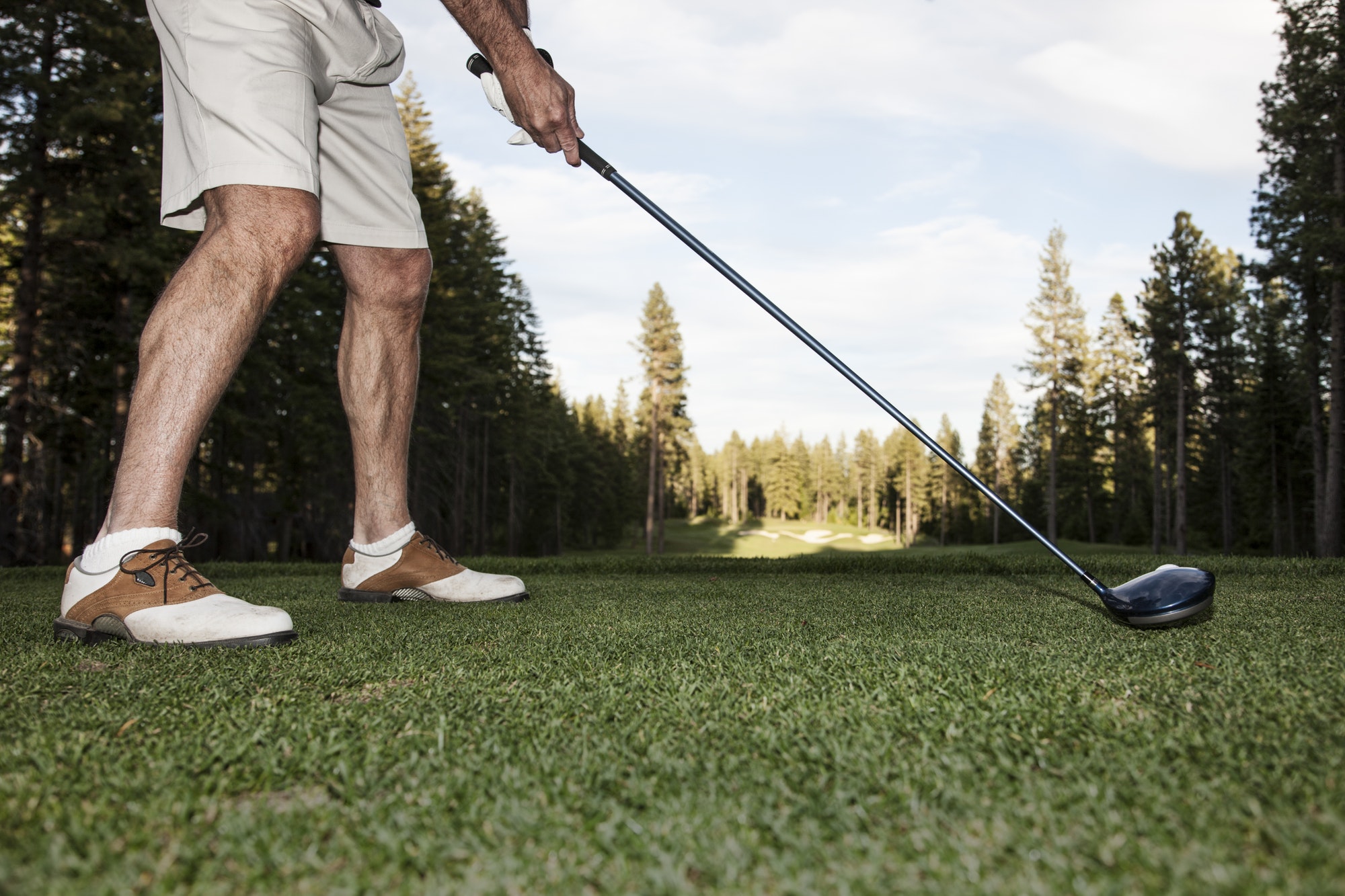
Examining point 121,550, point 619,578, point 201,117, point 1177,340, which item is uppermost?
point 1177,340

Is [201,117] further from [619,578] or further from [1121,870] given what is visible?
[619,578]

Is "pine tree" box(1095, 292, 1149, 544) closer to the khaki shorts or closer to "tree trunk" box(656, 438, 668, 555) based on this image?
"tree trunk" box(656, 438, 668, 555)

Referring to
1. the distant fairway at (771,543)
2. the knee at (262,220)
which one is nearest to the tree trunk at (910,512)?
the distant fairway at (771,543)

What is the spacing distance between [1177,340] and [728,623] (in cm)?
3545

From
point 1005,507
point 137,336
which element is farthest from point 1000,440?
point 1005,507

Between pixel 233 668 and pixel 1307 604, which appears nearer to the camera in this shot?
pixel 233 668

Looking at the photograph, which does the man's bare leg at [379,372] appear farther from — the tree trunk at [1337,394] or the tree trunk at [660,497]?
the tree trunk at [660,497]

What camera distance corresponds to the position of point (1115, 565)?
3986mm

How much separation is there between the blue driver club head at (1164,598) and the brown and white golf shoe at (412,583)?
5.95 ft

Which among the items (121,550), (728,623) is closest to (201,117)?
(121,550)

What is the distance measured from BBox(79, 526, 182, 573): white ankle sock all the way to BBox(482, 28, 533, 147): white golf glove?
1725mm

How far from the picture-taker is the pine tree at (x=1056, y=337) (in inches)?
1458

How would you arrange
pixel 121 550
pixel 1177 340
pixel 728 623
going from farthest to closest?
pixel 1177 340 → pixel 728 623 → pixel 121 550

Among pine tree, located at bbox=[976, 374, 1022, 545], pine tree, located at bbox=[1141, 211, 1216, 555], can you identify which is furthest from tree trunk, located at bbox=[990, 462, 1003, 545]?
pine tree, located at bbox=[1141, 211, 1216, 555]
